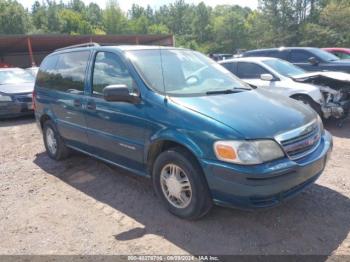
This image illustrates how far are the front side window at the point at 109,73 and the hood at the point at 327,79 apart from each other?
472 cm

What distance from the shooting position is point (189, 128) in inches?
136

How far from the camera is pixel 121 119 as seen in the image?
13.8 ft

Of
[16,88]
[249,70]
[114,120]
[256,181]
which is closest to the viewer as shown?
[256,181]

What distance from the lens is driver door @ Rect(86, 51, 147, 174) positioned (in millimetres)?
4051

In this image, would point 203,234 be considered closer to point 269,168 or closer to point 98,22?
point 269,168

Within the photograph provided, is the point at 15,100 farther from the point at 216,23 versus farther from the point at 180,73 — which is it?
the point at 216,23

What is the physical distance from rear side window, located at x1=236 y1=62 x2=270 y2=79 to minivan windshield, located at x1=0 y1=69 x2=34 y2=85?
6.70 meters

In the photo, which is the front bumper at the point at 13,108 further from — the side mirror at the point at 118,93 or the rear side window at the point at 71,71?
the side mirror at the point at 118,93

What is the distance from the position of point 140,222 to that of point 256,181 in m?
1.39

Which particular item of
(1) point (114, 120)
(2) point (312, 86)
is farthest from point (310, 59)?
(1) point (114, 120)

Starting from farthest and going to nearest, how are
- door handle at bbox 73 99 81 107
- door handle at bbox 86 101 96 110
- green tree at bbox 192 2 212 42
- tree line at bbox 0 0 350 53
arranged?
green tree at bbox 192 2 212 42
tree line at bbox 0 0 350 53
door handle at bbox 73 99 81 107
door handle at bbox 86 101 96 110

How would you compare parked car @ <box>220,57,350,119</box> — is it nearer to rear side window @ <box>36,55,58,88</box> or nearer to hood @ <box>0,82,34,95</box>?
rear side window @ <box>36,55,58,88</box>

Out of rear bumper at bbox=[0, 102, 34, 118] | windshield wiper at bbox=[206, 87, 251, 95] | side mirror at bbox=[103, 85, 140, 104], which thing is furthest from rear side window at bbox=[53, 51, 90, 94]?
rear bumper at bbox=[0, 102, 34, 118]

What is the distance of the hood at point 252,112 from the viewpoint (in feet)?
10.8
